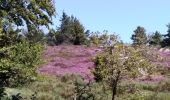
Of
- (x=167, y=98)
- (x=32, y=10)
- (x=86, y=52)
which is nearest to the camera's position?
(x=32, y=10)

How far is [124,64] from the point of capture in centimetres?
2370

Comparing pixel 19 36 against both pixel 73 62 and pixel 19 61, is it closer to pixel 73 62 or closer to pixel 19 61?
pixel 19 61

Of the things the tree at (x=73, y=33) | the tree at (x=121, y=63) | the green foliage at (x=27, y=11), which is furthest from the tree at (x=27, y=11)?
the tree at (x=73, y=33)

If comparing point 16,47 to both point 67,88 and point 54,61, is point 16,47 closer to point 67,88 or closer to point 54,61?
point 67,88

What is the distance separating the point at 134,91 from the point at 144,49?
2062 mm

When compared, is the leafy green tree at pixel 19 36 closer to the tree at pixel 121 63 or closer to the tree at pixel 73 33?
the tree at pixel 121 63

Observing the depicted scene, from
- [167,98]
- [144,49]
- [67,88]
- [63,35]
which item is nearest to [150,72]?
[144,49]

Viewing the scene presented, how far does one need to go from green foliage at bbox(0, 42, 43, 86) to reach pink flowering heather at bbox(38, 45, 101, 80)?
54.1ft

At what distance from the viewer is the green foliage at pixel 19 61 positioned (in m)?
23.5

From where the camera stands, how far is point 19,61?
24.3 m

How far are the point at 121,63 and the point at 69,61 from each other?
3191 centimetres

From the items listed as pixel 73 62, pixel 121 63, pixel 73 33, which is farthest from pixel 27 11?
pixel 73 33

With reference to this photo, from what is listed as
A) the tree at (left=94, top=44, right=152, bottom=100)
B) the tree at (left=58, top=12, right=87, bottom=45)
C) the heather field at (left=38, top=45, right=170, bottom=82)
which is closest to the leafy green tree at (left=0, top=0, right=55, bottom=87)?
the tree at (left=94, top=44, right=152, bottom=100)

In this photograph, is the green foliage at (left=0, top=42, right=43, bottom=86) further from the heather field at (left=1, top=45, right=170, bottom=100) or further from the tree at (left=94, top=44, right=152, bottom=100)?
the tree at (left=94, top=44, right=152, bottom=100)
